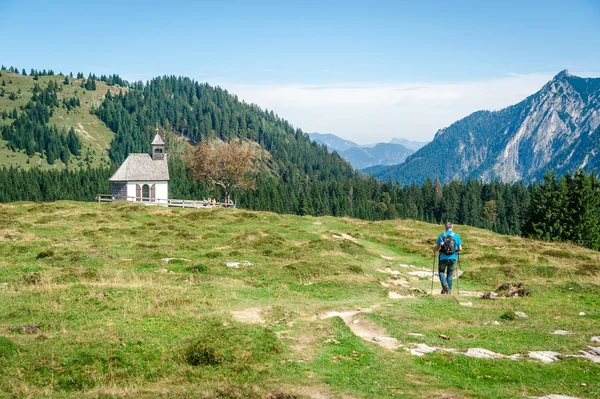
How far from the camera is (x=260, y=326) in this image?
15.5m

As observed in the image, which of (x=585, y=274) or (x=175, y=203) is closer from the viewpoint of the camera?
(x=585, y=274)

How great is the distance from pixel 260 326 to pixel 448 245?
11.4 metres

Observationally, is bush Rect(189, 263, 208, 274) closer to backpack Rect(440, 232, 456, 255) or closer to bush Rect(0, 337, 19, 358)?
backpack Rect(440, 232, 456, 255)

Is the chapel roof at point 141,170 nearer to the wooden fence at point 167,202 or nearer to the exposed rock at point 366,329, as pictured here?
the wooden fence at point 167,202

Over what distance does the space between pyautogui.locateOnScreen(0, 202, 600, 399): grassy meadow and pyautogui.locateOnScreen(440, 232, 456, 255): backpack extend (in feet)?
7.62

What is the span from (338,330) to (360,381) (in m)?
4.02

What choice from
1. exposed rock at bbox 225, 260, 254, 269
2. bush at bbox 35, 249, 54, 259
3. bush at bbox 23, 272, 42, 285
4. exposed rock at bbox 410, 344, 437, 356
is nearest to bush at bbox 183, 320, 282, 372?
exposed rock at bbox 410, 344, 437, 356

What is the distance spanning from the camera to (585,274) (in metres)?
31.2

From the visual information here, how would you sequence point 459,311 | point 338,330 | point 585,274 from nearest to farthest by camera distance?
point 338,330 → point 459,311 → point 585,274

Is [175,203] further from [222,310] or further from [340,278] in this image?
[222,310]

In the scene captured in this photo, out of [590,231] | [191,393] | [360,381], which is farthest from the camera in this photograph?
[590,231]

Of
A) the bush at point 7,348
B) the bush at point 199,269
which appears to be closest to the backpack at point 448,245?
the bush at point 199,269

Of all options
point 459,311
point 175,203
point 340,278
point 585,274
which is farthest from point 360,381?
point 175,203

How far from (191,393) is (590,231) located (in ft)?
279
